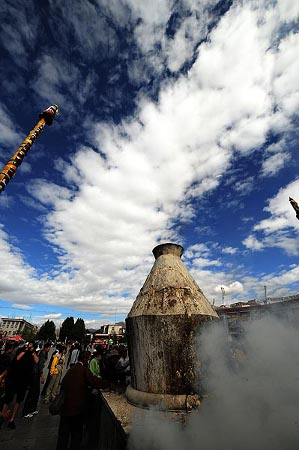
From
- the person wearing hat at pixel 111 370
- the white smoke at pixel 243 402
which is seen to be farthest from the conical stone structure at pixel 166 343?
the person wearing hat at pixel 111 370

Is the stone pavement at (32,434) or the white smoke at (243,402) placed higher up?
the white smoke at (243,402)

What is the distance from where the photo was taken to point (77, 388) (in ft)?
12.4

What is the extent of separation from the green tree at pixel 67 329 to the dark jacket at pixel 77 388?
6659 centimetres

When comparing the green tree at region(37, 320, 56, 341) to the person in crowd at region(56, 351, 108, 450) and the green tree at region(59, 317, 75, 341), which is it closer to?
the green tree at region(59, 317, 75, 341)

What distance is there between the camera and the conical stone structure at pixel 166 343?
3027mm

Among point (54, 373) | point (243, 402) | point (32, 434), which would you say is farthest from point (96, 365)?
point (243, 402)

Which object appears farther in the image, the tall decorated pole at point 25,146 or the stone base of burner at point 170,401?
the tall decorated pole at point 25,146

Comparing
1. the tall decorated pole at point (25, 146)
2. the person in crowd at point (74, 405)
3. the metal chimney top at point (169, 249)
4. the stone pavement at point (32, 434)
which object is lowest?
the stone pavement at point (32, 434)

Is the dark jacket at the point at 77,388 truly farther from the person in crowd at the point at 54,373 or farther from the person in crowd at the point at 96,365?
the person in crowd at the point at 54,373

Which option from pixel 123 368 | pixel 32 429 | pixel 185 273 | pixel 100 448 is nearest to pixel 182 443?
pixel 100 448

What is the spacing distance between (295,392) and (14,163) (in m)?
9.15

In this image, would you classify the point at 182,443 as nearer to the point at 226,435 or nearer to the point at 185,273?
the point at 226,435

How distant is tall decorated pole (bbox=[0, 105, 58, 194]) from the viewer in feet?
24.0

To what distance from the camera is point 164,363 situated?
3098 mm
